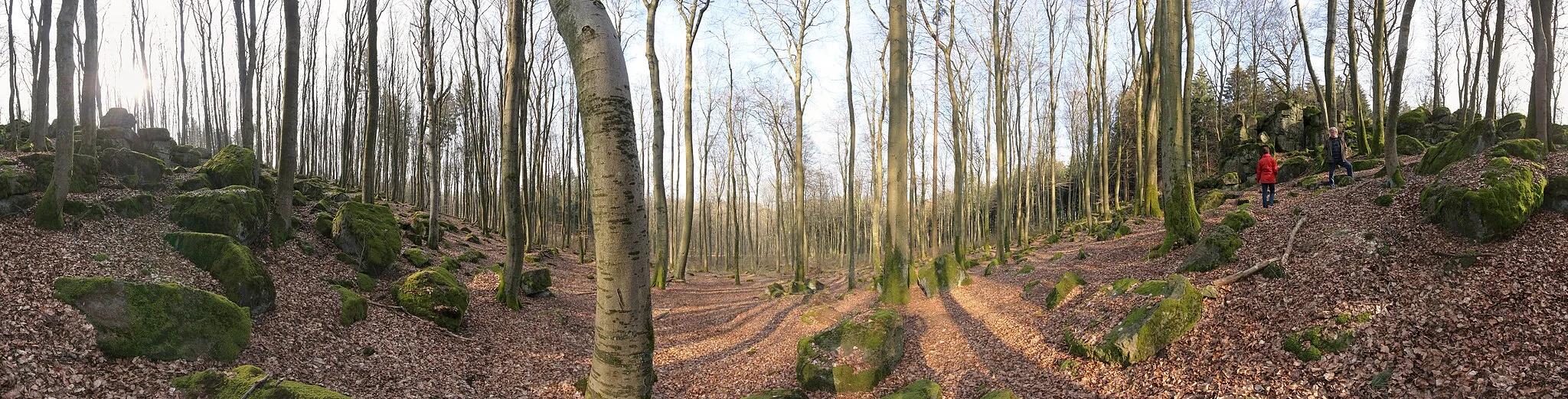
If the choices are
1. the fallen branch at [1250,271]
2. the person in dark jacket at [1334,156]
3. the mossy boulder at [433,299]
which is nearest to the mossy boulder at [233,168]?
the mossy boulder at [433,299]

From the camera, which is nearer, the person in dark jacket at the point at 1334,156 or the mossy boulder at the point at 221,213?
the mossy boulder at the point at 221,213

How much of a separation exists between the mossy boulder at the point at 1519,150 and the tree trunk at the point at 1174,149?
3615mm

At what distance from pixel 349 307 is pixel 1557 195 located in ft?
47.3

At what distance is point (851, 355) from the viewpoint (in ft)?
22.2

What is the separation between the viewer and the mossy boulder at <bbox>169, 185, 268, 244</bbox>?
8.28 metres

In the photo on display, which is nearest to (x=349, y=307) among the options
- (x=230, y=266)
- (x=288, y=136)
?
(x=230, y=266)

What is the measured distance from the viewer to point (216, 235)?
7.40 metres

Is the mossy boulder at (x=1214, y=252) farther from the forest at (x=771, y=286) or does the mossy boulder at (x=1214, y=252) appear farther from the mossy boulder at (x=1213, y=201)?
the mossy boulder at (x=1213, y=201)

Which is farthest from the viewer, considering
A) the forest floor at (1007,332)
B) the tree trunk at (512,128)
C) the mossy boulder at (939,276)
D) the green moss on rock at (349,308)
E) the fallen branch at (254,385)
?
the mossy boulder at (939,276)

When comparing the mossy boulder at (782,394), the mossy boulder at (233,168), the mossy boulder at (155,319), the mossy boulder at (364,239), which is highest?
the mossy boulder at (233,168)

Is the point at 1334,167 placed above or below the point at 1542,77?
below

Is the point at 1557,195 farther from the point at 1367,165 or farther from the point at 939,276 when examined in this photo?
the point at 1367,165

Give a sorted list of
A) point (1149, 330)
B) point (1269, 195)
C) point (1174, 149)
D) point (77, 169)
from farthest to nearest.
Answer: point (1269, 195) → point (1174, 149) → point (77, 169) → point (1149, 330)

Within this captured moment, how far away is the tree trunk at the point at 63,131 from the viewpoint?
283 inches
